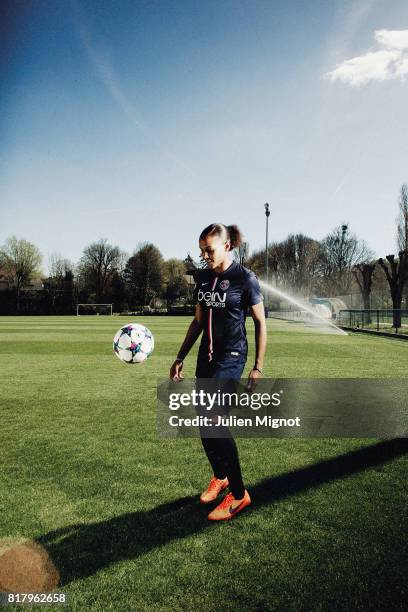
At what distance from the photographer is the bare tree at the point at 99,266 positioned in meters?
83.7

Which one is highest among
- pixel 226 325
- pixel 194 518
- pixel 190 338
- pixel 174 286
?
pixel 174 286

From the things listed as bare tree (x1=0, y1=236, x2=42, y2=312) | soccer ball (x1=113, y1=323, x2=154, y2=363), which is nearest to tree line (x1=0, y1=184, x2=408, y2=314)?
bare tree (x1=0, y1=236, x2=42, y2=312)

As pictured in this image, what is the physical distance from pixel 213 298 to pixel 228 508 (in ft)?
5.15

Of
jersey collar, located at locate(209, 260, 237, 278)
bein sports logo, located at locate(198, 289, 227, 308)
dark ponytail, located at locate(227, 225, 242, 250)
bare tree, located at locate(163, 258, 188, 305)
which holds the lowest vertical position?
bein sports logo, located at locate(198, 289, 227, 308)

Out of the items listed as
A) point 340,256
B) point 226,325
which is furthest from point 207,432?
point 340,256

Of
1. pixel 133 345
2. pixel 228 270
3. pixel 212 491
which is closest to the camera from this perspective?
pixel 228 270

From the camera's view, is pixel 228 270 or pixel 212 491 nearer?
pixel 228 270

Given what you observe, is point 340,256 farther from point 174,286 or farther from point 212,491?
point 212,491

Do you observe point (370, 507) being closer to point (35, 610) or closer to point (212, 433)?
point (212, 433)

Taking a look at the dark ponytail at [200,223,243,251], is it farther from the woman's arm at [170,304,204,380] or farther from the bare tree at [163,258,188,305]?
the bare tree at [163,258,188,305]

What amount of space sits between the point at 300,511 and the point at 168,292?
274ft

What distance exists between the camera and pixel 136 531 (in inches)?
129

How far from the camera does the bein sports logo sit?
136 inches

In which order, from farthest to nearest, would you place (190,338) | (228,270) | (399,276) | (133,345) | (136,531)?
(399,276) < (133,345) < (190,338) < (228,270) < (136,531)
